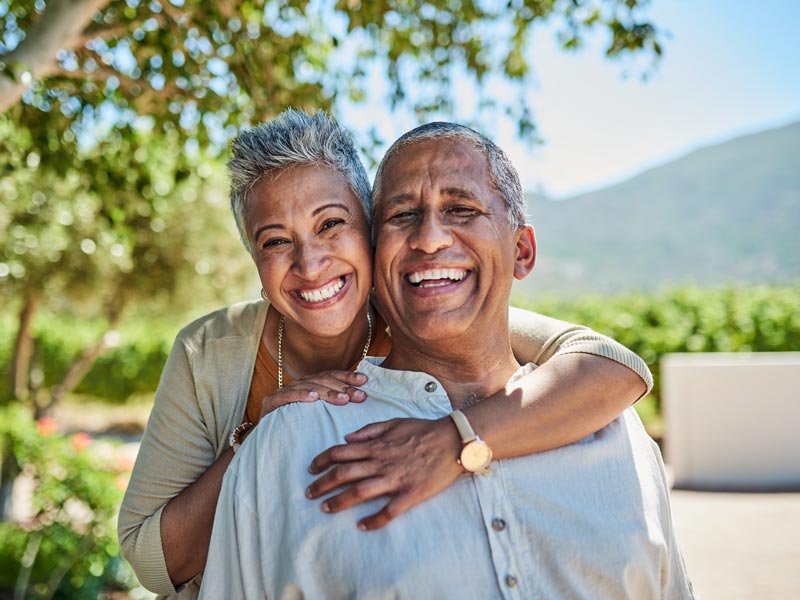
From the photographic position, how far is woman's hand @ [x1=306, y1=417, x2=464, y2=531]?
5.84 feet

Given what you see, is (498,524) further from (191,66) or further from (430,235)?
(191,66)

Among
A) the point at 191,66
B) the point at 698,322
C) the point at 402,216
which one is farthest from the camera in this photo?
the point at 698,322

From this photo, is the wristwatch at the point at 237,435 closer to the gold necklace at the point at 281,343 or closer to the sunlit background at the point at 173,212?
the gold necklace at the point at 281,343

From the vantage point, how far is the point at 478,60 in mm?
5984

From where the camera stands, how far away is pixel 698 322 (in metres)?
13.4

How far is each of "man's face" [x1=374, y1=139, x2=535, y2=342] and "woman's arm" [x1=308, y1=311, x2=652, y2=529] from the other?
0.26 m

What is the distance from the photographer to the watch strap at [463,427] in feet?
6.11

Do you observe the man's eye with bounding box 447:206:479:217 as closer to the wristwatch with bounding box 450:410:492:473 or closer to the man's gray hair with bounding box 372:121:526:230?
the man's gray hair with bounding box 372:121:526:230

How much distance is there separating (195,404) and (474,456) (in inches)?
35.0

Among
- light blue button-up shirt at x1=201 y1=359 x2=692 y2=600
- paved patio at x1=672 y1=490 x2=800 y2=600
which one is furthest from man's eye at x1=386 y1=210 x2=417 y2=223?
paved patio at x1=672 y1=490 x2=800 y2=600

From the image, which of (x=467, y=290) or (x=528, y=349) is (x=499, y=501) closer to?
(x=467, y=290)

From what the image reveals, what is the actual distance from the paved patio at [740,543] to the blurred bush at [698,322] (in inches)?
153

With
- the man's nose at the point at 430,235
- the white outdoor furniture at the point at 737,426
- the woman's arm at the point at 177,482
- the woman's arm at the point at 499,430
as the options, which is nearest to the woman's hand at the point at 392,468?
the woman's arm at the point at 499,430

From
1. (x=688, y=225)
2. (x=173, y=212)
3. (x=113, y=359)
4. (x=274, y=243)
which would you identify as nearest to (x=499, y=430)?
(x=274, y=243)
